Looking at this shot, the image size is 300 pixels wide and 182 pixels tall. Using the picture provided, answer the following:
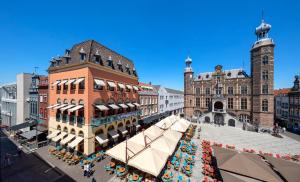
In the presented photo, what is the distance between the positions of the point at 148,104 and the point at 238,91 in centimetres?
2899

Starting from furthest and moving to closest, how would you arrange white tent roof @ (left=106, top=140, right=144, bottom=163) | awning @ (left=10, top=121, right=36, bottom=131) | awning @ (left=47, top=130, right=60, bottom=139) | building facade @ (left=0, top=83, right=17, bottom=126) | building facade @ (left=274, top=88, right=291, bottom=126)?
building facade @ (left=274, top=88, right=291, bottom=126) < building facade @ (left=0, top=83, right=17, bottom=126) < awning @ (left=10, top=121, right=36, bottom=131) < awning @ (left=47, top=130, right=60, bottom=139) < white tent roof @ (left=106, top=140, right=144, bottom=163)

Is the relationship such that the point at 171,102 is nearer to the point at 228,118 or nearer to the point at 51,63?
the point at 228,118

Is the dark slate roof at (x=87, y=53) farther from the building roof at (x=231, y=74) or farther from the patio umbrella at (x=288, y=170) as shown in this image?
the building roof at (x=231, y=74)

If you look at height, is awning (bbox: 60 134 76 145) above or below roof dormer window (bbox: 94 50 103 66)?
below

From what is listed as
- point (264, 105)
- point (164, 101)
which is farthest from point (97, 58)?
point (264, 105)

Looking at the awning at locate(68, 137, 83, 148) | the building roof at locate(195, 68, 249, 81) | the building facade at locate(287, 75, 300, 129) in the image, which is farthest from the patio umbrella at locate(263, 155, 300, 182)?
the building facade at locate(287, 75, 300, 129)

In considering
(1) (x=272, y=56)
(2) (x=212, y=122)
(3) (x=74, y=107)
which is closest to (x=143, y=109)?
(3) (x=74, y=107)

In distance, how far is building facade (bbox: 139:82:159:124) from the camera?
1201 inches

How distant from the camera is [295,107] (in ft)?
108

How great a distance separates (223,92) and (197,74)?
11.7 meters

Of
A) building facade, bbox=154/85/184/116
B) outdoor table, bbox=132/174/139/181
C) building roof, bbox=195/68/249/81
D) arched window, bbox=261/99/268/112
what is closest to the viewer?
outdoor table, bbox=132/174/139/181

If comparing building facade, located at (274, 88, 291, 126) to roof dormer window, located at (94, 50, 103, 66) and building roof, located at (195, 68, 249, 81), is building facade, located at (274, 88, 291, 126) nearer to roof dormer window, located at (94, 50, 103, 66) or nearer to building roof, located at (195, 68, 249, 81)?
building roof, located at (195, 68, 249, 81)

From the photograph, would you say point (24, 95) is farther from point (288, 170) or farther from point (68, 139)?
point (288, 170)

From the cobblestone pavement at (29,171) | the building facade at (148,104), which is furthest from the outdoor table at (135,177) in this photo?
the building facade at (148,104)
